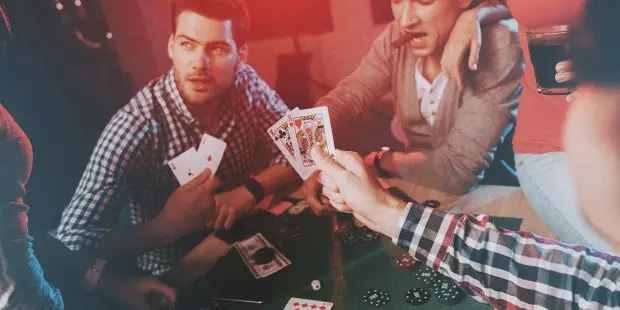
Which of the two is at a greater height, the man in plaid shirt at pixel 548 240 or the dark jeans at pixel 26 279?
the man in plaid shirt at pixel 548 240

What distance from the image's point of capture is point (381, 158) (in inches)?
93.8

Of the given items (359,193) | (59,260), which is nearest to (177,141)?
(59,260)

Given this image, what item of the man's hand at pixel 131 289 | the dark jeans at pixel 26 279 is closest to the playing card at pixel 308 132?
the man's hand at pixel 131 289

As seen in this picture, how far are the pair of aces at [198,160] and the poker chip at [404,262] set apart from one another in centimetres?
110

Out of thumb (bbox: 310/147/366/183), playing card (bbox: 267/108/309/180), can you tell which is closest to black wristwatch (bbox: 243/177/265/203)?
playing card (bbox: 267/108/309/180)

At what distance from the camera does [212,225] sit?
2.83m

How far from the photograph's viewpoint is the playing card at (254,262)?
2541 mm

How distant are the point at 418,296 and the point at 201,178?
4.34ft

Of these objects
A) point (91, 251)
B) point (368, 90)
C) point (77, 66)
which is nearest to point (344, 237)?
point (368, 90)

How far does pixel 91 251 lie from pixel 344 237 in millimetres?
1299

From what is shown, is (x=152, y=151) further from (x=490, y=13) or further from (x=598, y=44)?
(x=598, y=44)

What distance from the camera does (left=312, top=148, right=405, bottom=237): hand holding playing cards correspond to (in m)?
1.67

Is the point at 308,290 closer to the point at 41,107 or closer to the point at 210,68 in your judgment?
the point at 210,68

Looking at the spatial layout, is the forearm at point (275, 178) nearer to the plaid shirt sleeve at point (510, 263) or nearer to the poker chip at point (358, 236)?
the poker chip at point (358, 236)
